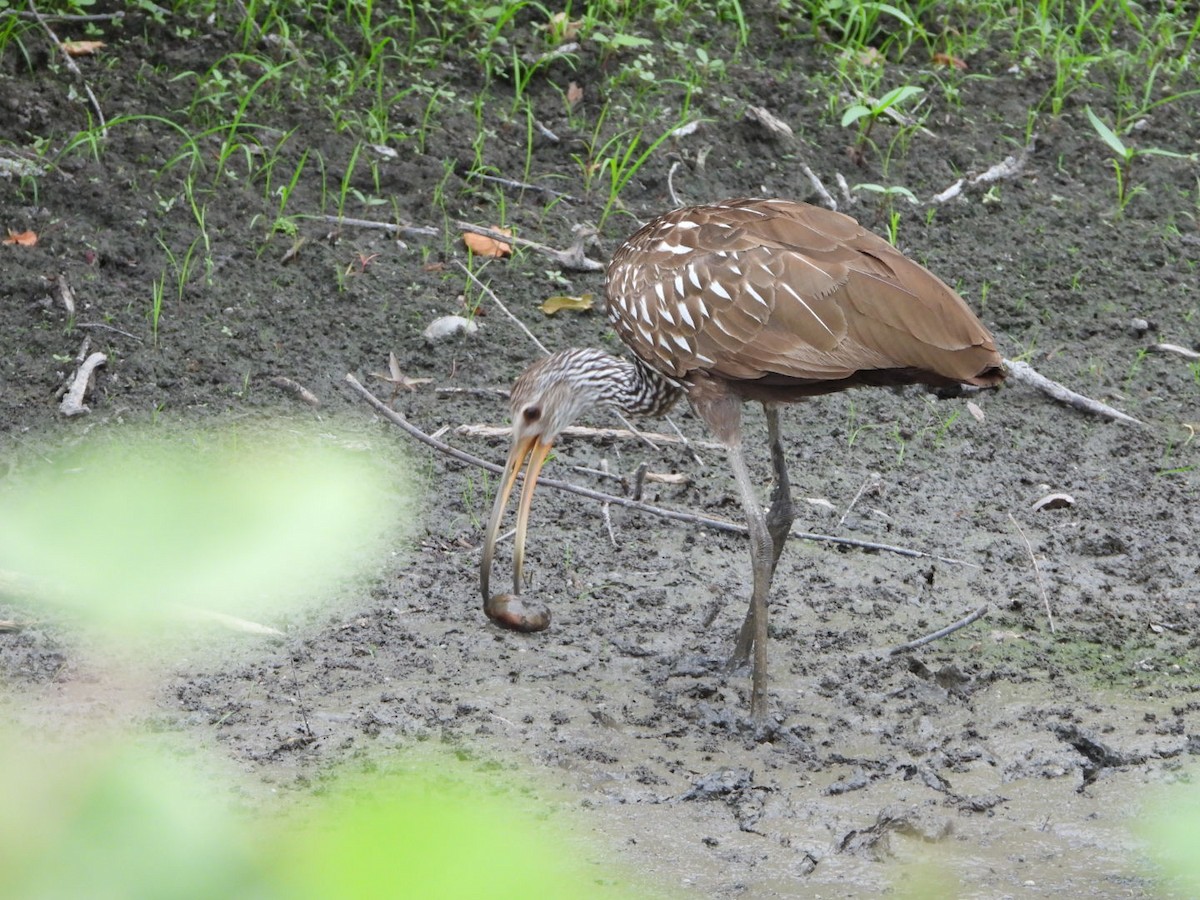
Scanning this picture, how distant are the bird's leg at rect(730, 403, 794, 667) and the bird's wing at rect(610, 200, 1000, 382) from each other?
48cm

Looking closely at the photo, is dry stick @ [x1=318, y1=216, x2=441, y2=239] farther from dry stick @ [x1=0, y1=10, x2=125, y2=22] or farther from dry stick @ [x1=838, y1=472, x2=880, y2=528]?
dry stick @ [x1=838, y1=472, x2=880, y2=528]

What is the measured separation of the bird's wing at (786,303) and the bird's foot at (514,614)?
899 mm

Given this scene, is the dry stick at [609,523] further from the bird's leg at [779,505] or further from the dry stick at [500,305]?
the dry stick at [500,305]

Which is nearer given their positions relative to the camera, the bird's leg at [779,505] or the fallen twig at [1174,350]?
the bird's leg at [779,505]

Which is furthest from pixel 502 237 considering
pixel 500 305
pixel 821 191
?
pixel 821 191

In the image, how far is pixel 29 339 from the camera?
18.1 feet

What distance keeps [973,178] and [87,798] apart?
22.9ft

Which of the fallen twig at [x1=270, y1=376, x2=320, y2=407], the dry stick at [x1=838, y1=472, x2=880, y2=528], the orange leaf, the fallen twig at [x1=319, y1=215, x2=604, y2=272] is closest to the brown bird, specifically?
the dry stick at [x1=838, y1=472, x2=880, y2=528]

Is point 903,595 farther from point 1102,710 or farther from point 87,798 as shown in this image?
point 87,798

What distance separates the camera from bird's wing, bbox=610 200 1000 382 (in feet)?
12.6

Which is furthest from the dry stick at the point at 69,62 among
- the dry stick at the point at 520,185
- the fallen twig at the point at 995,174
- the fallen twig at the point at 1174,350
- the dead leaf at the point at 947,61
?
the fallen twig at the point at 1174,350

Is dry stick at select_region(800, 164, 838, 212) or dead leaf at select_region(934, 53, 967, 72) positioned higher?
dead leaf at select_region(934, 53, 967, 72)

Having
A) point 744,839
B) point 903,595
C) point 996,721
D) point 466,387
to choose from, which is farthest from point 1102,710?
point 466,387

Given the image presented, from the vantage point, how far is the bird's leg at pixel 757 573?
162 inches
